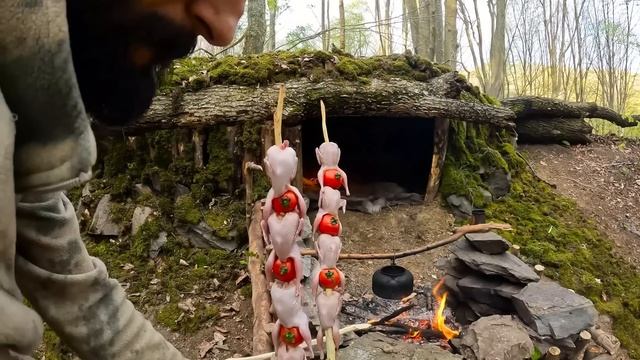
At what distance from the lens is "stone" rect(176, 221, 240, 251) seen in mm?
5445

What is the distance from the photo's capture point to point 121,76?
1.10m

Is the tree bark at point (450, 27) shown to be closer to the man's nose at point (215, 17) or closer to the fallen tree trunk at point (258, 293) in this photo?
the fallen tree trunk at point (258, 293)

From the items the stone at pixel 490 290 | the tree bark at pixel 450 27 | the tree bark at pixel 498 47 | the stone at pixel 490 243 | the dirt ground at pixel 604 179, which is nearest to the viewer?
the stone at pixel 490 290

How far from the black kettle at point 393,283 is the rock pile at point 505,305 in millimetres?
627

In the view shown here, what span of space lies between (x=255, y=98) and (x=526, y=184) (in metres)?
4.62

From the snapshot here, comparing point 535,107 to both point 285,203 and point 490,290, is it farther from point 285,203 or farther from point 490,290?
point 285,203

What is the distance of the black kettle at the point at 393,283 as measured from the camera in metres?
4.59

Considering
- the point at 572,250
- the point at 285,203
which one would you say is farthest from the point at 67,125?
the point at 572,250

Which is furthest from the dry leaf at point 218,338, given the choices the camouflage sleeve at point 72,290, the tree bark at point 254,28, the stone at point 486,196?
the tree bark at point 254,28

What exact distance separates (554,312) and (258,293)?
8.34ft

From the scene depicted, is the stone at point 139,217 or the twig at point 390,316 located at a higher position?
the stone at point 139,217

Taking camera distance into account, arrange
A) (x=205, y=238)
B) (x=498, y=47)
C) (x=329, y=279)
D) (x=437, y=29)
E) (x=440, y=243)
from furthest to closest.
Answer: (x=498, y=47) → (x=437, y=29) → (x=205, y=238) → (x=440, y=243) → (x=329, y=279)

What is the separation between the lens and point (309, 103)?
5715 mm

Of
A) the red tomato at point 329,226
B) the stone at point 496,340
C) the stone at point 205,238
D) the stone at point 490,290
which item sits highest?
the red tomato at point 329,226
